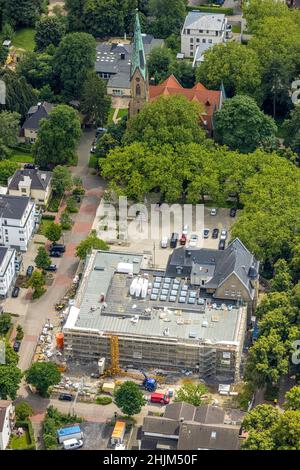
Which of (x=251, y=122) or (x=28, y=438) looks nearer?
(x=28, y=438)

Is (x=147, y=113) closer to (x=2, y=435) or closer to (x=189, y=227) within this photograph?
(x=189, y=227)

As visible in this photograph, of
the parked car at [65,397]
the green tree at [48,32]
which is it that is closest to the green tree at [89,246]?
the parked car at [65,397]

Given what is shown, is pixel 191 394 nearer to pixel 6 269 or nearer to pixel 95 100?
pixel 6 269

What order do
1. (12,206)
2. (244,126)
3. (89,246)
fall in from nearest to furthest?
(89,246) → (12,206) → (244,126)

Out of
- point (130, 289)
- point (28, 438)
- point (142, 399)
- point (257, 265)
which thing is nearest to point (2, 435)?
point (28, 438)

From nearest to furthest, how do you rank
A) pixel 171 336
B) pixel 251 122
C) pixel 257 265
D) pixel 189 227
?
pixel 171 336 → pixel 257 265 → pixel 189 227 → pixel 251 122

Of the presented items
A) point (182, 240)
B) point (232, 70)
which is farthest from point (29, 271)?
point (232, 70)

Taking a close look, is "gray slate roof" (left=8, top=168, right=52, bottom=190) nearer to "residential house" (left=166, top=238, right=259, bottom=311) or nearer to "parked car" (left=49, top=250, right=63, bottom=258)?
"parked car" (left=49, top=250, right=63, bottom=258)
